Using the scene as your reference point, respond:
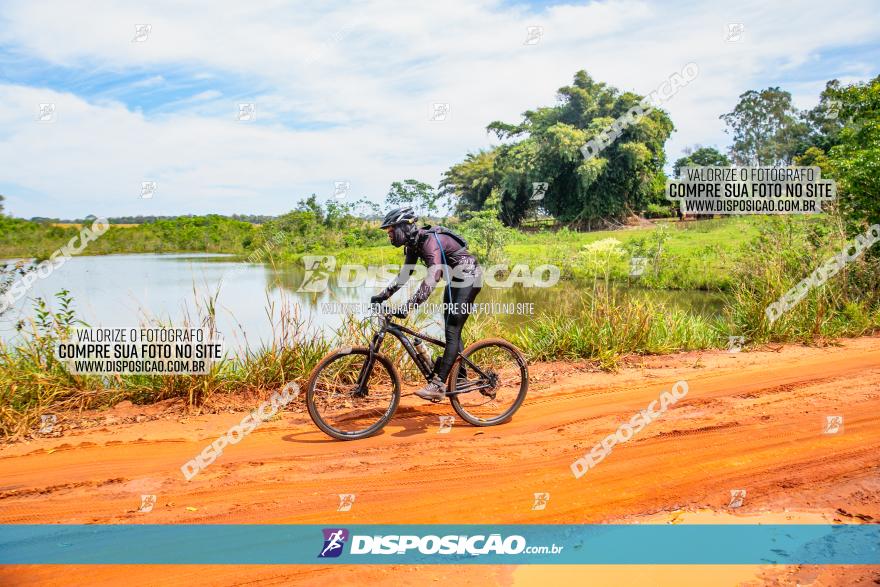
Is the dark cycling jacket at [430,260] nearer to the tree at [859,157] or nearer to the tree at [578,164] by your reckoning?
the tree at [859,157]

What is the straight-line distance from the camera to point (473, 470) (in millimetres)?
4789

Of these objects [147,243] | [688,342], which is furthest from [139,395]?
[147,243]

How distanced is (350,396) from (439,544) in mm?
2500

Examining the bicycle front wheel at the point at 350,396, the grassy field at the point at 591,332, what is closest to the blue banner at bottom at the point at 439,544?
the bicycle front wheel at the point at 350,396

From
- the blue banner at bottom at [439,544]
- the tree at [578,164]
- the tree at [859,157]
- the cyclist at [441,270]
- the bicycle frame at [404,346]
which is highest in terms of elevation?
the tree at [578,164]

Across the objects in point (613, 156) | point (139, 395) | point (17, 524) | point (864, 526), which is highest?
point (613, 156)

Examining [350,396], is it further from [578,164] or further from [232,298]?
[578,164]

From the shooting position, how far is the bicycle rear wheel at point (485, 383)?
19.1 ft

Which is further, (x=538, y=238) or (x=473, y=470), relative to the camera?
(x=538, y=238)

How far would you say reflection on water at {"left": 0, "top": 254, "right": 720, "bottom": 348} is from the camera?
697 centimetres

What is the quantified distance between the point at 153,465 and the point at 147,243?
4597 centimetres

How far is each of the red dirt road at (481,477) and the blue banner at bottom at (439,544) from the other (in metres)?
0.09

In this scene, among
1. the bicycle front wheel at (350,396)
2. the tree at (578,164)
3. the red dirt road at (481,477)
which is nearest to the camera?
the red dirt road at (481,477)

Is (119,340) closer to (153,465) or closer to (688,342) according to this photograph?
(153,465)
